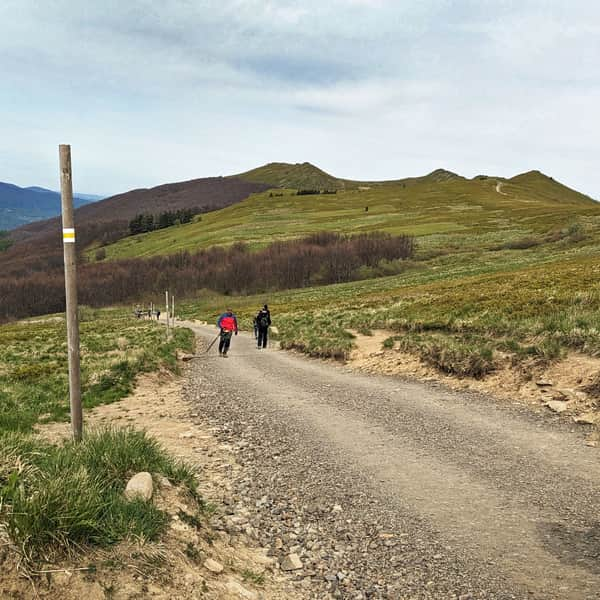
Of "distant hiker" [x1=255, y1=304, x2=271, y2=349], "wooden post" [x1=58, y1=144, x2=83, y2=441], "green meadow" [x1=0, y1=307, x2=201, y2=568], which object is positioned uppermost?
"wooden post" [x1=58, y1=144, x2=83, y2=441]

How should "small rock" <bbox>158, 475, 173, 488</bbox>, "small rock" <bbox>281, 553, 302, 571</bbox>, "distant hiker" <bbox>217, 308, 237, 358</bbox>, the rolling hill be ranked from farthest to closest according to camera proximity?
the rolling hill
"distant hiker" <bbox>217, 308, 237, 358</bbox>
"small rock" <bbox>158, 475, 173, 488</bbox>
"small rock" <bbox>281, 553, 302, 571</bbox>

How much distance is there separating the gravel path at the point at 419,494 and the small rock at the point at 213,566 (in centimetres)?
91

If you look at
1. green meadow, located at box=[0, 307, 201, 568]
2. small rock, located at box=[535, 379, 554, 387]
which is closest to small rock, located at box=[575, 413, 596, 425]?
small rock, located at box=[535, 379, 554, 387]

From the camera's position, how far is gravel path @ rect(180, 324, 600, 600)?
552 cm

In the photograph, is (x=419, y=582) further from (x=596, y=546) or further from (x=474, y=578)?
(x=596, y=546)

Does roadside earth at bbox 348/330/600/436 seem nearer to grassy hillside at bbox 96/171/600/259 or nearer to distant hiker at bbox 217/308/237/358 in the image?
distant hiker at bbox 217/308/237/358

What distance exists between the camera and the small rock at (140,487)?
5840mm

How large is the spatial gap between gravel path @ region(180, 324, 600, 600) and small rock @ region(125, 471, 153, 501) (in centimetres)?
167

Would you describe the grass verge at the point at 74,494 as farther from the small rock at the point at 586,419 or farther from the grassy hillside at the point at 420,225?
the grassy hillside at the point at 420,225

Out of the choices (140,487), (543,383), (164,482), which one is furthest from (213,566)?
(543,383)

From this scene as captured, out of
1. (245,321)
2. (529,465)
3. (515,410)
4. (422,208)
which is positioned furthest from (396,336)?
(422,208)

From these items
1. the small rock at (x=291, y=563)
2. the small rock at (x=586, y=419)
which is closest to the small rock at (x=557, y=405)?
the small rock at (x=586, y=419)

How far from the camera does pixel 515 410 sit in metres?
11.9

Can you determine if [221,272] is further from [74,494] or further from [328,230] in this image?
[74,494]
